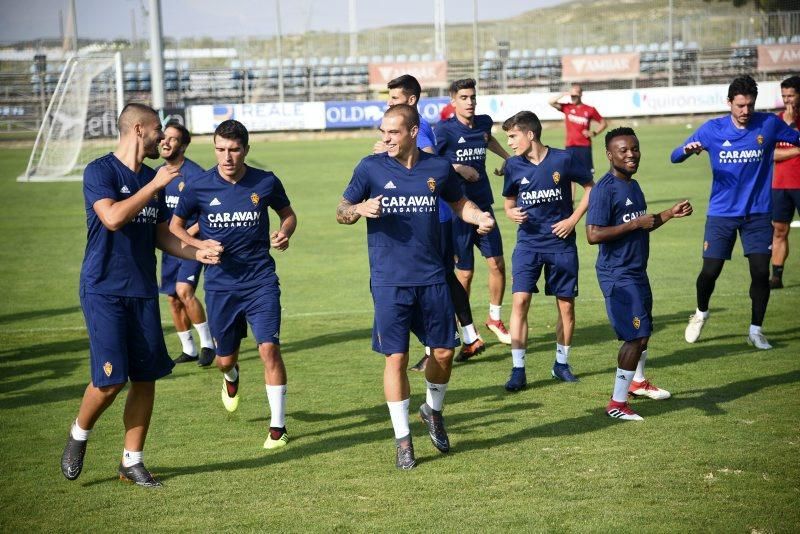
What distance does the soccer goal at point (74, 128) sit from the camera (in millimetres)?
29625

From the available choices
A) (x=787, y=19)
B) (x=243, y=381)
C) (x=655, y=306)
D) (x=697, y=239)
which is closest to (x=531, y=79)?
(x=787, y=19)

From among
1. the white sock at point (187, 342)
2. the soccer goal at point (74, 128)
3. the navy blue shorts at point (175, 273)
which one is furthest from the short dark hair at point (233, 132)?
the soccer goal at point (74, 128)

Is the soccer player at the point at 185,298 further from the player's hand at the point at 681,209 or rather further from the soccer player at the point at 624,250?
the player's hand at the point at 681,209

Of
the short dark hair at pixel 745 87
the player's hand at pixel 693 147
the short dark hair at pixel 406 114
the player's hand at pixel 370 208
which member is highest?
the short dark hair at pixel 745 87

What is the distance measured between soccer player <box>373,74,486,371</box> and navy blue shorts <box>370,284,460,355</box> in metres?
1.14

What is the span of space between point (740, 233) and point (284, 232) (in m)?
5.10

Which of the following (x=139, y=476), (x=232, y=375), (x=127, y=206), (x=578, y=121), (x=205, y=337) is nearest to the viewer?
(x=127, y=206)

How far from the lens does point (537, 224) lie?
921 cm

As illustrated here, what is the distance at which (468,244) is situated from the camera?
10.7m

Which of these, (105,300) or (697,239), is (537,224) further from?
(697,239)

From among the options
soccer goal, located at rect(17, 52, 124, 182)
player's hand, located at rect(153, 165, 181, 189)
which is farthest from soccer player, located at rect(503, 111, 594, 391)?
soccer goal, located at rect(17, 52, 124, 182)

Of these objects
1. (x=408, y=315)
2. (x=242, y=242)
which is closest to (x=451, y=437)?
(x=408, y=315)

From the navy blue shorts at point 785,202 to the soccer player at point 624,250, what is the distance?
6014mm

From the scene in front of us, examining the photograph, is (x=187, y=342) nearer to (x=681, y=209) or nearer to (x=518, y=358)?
(x=518, y=358)
